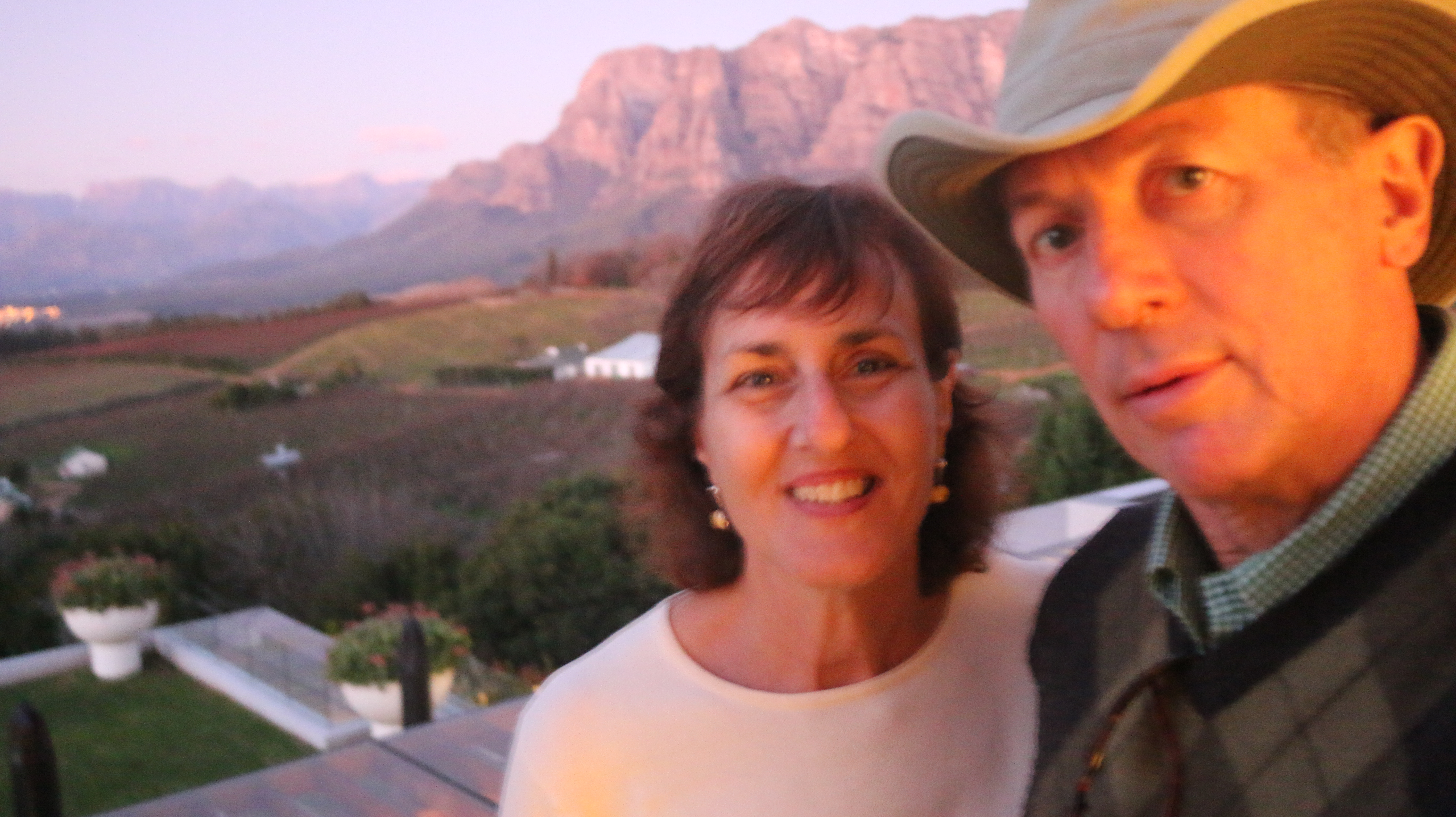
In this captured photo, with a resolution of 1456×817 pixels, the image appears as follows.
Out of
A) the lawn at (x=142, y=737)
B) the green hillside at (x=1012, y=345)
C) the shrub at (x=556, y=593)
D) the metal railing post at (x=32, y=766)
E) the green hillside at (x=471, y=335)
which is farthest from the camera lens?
the green hillside at (x=471, y=335)

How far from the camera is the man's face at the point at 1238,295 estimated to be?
91 centimetres

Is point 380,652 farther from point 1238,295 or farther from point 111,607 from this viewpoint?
point 1238,295

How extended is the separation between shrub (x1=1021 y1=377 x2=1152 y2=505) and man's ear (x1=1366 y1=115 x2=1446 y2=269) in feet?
28.5

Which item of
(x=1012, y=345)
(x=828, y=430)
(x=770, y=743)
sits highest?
(x=828, y=430)

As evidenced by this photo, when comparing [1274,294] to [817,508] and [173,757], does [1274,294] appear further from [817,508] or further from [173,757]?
[173,757]

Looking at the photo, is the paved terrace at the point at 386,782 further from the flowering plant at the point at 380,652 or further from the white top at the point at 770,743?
the white top at the point at 770,743

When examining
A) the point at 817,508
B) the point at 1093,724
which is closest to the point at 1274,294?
the point at 1093,724

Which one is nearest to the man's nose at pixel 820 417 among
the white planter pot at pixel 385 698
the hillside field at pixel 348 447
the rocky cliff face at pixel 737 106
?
the white planter pot at pixel 385 698

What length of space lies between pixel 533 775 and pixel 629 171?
34941 millimetres

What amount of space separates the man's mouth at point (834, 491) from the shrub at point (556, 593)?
289 inches

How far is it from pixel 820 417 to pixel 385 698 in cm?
548

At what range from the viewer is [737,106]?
1923 inches

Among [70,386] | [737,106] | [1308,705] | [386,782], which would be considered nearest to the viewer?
[1308,705]

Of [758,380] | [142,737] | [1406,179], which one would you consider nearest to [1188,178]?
[1406,179]
